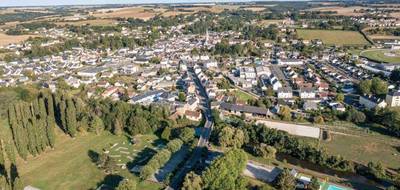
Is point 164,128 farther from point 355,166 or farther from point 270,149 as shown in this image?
point 355,166

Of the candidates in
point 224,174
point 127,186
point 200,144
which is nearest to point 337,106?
point 200,144

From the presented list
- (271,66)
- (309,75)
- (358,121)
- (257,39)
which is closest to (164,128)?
(358,121)

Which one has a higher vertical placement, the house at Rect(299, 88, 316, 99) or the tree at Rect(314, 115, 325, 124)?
the house at Rect(299, 88, 316, 99)

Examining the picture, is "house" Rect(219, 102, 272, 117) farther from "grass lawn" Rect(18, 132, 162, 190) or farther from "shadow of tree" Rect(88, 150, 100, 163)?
"shadow of tree" Rect(88, 150, 100, 163)

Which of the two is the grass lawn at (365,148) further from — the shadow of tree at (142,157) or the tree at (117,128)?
the tree at (117,128)

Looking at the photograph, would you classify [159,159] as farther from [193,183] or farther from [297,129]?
[297,129]

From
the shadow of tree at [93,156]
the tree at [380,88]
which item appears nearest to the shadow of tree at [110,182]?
the shadow of tree at [93,156]

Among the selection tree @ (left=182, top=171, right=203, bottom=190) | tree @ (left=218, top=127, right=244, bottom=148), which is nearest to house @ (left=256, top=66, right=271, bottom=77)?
tree @ (left=218, top=127, right=244, bottom=148)
